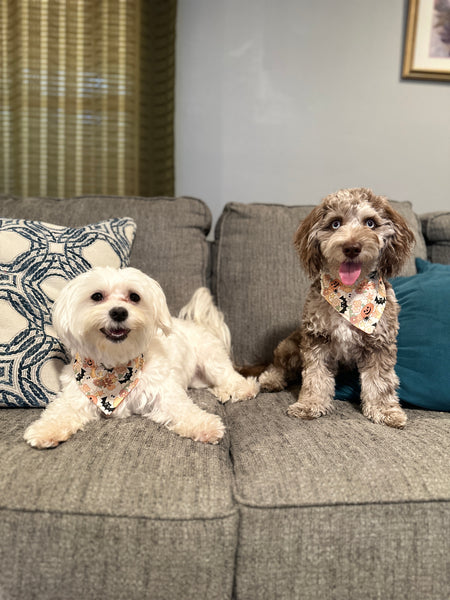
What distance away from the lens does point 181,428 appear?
4.53 ft

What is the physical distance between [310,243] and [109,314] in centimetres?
69

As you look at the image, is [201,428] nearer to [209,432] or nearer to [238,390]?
[209,432]

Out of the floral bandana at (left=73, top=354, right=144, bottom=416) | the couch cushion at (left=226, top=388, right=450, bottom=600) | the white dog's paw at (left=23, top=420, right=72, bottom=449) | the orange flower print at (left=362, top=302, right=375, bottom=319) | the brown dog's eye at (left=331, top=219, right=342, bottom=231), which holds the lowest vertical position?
the couch cushion at (left=226, top=388, right=450, bottom=600)

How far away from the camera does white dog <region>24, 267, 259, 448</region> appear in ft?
4.42

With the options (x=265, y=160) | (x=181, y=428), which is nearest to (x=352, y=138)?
(x=265, y=160)

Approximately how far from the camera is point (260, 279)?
209 cm

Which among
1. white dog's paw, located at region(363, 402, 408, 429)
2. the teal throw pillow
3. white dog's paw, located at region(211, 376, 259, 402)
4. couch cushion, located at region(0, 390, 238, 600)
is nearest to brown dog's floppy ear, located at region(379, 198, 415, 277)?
the teal throw pillow

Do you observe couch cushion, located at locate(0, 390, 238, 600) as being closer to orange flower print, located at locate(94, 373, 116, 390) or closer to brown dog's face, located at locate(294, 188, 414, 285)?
orange flower print, located at locate(94, 373, 116, 390)

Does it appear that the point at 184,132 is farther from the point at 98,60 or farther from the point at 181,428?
the point at 181,428

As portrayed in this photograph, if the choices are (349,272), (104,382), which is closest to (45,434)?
(104,382)

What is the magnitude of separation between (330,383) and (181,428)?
1.83 ft

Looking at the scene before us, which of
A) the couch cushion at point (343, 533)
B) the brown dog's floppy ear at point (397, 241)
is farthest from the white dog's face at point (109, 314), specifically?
the brown dog's floppy ear at point (397, 241)

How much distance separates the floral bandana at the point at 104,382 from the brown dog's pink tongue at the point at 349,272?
2.48ft

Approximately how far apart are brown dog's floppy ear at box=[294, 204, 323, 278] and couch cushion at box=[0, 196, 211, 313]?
26.5 inches
